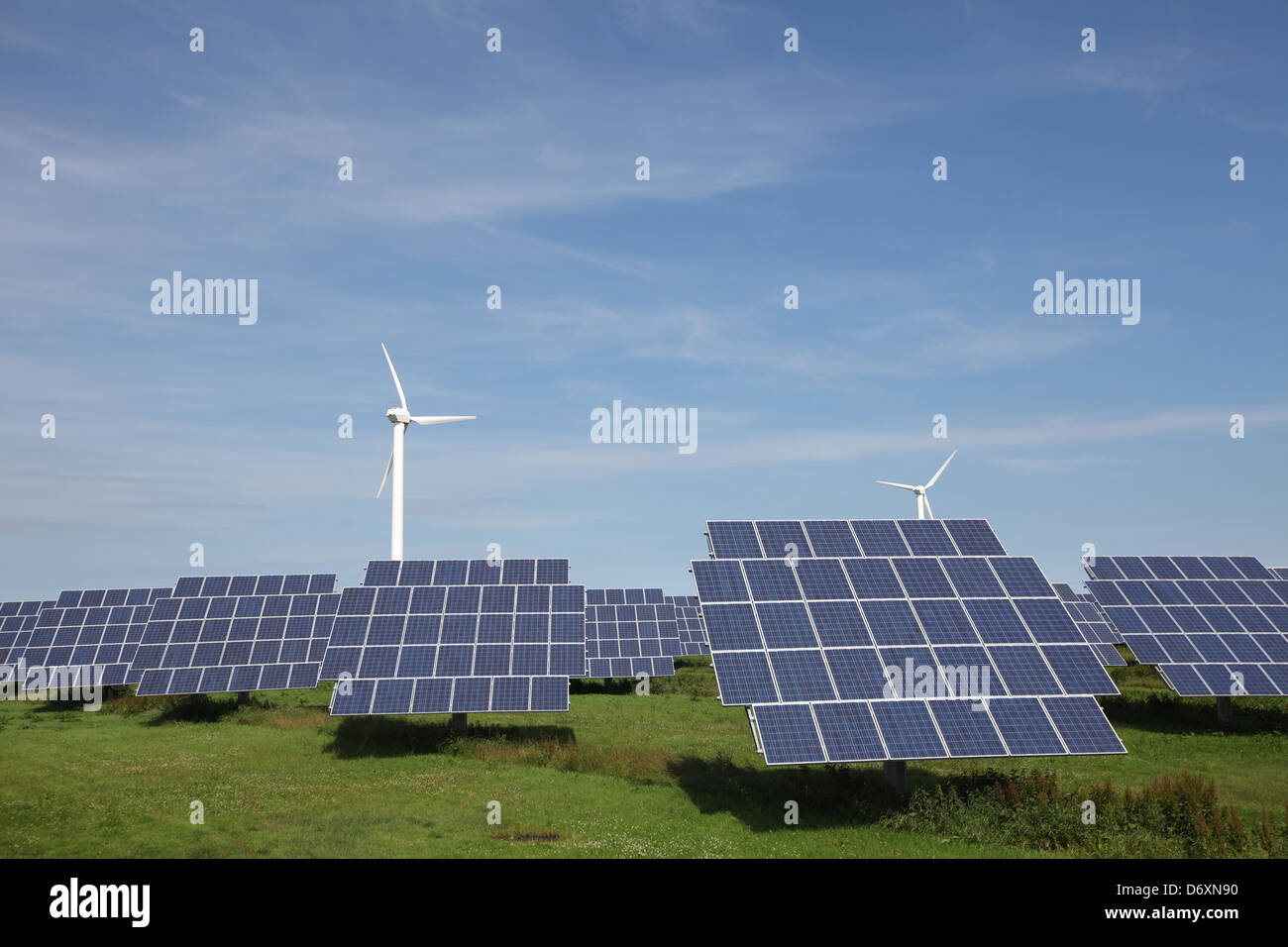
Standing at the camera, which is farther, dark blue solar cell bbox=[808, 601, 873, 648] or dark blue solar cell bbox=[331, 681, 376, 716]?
dark blue solar cell bbox=[331, 681, 376, 716]

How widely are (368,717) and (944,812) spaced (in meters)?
25.9

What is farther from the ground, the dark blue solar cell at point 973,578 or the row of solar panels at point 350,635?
the dark blue solar cell at point 973,578

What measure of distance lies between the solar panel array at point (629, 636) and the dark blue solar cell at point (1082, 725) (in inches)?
1188

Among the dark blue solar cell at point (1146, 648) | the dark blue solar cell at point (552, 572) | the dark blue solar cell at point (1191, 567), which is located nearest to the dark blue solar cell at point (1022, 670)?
the dark blue solar cell at point (1146, 648)

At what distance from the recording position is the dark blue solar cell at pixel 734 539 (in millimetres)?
27812

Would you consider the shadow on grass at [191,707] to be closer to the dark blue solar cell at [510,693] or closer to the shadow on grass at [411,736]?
the shadow on grass at [411,736]

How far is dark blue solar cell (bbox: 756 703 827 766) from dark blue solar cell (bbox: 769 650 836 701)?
44 cm

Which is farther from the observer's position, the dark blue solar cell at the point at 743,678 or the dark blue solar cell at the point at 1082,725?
the dark blue solar cell at the point at 743,678

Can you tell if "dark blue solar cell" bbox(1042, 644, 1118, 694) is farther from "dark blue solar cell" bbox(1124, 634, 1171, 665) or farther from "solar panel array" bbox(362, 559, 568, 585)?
"solar panel array" bbox(362, 559, 568, 585)

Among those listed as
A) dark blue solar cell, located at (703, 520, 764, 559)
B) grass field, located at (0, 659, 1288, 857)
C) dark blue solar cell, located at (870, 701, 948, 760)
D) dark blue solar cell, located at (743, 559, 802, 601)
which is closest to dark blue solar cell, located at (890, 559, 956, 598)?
dark blue solar cell, located at (743, 559, 802, 601)

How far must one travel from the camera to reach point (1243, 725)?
116ft

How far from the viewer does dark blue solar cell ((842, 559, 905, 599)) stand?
2602cm

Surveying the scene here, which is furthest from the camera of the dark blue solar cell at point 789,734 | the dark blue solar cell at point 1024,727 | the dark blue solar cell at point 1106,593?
the dark blue solar cell at point 1106,593
